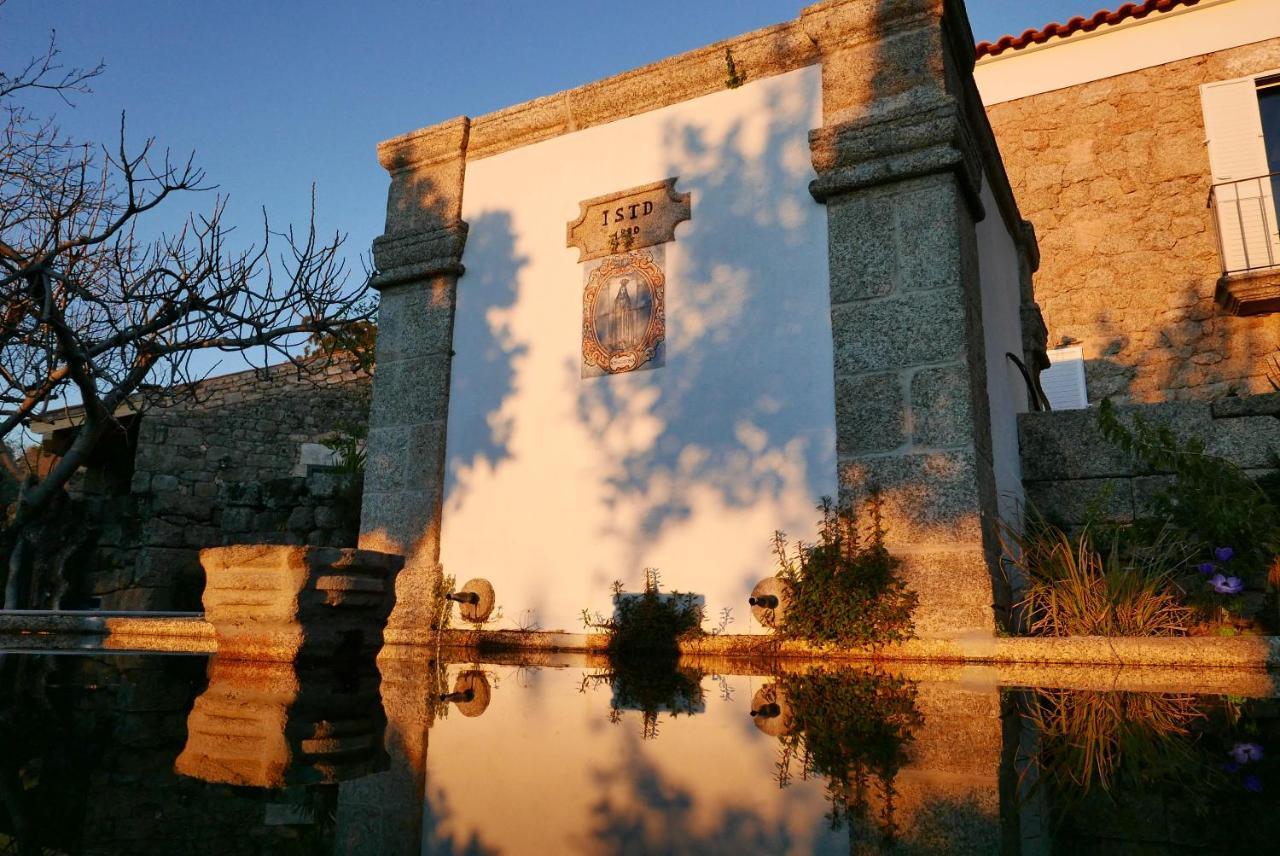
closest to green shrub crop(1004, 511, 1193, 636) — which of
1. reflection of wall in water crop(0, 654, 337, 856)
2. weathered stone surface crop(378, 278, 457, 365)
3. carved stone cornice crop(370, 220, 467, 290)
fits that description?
reflection of wall in water crop(0, 654, 337, 856)

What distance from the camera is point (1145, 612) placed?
3.90 metres

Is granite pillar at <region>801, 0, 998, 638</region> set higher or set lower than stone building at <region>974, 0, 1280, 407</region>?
lower

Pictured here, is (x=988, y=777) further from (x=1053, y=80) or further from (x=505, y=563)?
(x=1053, y=80)

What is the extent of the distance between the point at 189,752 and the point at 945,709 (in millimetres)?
1872

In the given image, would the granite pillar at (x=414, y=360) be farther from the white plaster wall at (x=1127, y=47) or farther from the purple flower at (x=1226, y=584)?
the white plaster wall at (x=1127, y=47)

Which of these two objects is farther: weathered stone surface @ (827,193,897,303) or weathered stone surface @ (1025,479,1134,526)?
weathered stone surface @ (1025,479,1134,526)

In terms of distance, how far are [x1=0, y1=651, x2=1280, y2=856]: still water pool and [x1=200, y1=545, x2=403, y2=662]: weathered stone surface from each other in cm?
87

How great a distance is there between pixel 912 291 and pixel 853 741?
3.01m

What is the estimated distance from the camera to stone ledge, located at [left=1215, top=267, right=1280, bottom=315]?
852 centimetres

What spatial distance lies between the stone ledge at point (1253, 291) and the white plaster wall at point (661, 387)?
19.9ft

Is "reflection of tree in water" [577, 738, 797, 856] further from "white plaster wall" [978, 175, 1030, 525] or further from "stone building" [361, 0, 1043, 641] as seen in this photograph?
"white plaster wall" [978, 175, 1030, 525]

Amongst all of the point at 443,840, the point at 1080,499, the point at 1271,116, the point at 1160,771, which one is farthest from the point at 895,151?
the point at 1271,116

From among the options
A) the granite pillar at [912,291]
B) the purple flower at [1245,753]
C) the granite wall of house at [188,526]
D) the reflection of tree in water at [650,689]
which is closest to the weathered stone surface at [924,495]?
the granite pillar at [912,291]

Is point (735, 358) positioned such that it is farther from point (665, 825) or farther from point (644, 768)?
point (665, 825)
